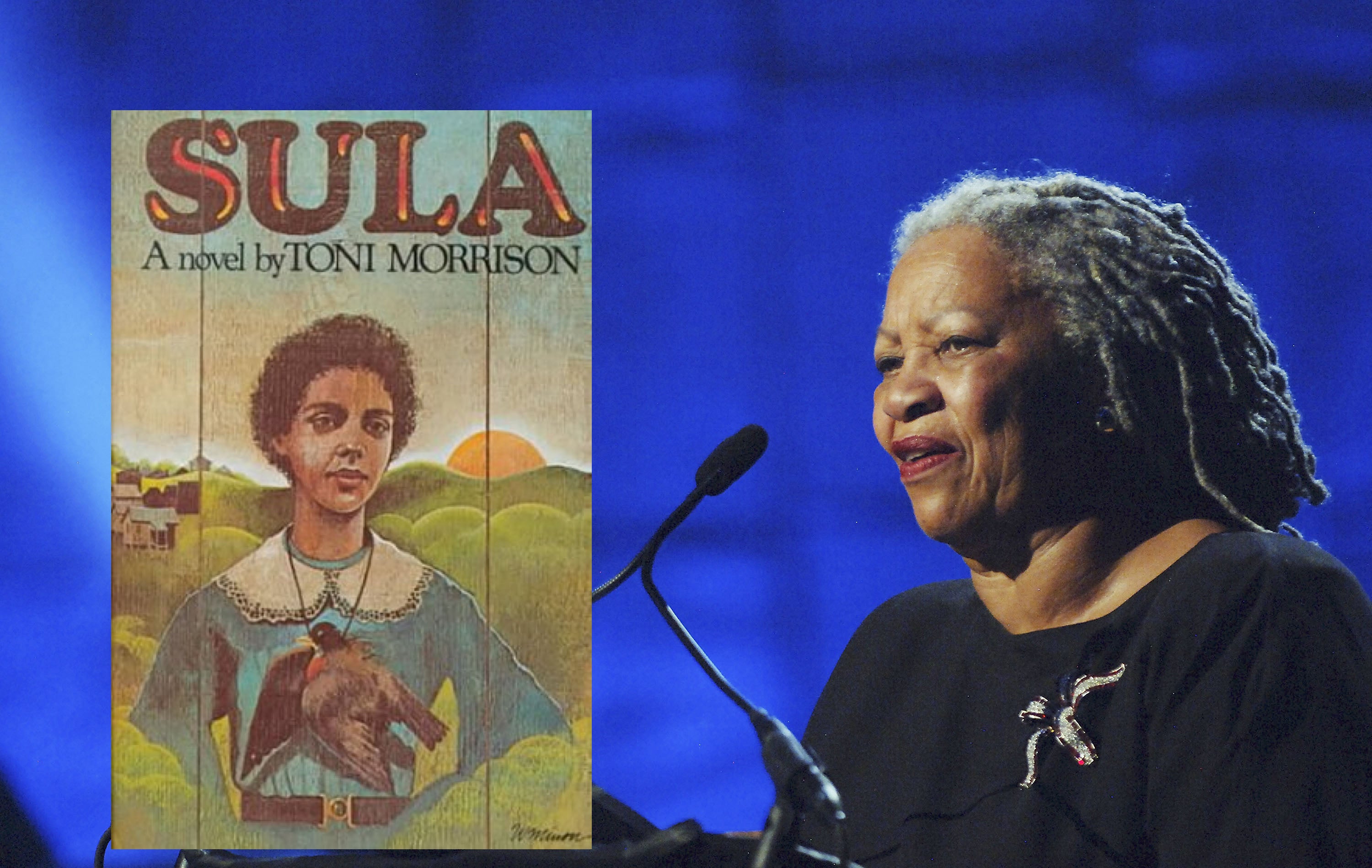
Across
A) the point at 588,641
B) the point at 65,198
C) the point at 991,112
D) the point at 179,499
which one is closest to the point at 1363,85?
the point at 991,112

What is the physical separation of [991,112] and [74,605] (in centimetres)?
115

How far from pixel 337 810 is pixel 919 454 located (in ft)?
2.30

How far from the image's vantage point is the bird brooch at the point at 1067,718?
141 centimetres

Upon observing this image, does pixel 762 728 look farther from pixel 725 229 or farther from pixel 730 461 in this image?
pixel 725 229

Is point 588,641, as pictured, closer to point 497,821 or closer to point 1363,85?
point 497,821

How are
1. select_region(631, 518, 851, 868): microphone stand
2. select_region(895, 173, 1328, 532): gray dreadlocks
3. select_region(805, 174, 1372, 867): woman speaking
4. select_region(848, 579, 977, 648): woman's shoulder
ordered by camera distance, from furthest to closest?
select_region(848, 579, 977, 648): woman's shoulder, select_region(895, 173, 1328, 532): gray dreadlocks, select_region(805, 174, 1372, 867): woman speaking, select_region(631, 518, 851, 868): microphone stand

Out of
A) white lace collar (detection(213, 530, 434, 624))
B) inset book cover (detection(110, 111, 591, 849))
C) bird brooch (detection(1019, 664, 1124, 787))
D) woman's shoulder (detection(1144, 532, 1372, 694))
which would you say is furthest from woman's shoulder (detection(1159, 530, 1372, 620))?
white lace collar (detection(213, 530, 434, 624))

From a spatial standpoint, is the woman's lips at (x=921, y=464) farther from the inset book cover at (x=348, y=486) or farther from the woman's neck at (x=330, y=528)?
the woman's neck at (x=330, y=528)

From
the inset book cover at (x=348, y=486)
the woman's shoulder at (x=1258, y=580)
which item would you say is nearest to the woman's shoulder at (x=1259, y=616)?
the woman's shoulder at (x=1258, y=580)

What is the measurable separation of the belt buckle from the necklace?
0.49ft

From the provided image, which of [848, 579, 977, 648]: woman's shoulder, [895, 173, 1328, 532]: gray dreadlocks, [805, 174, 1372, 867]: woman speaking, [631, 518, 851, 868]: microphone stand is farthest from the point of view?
[848, 579, 977, 648]: woman's shoulder

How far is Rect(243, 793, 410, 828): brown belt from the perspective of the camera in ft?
4.24
